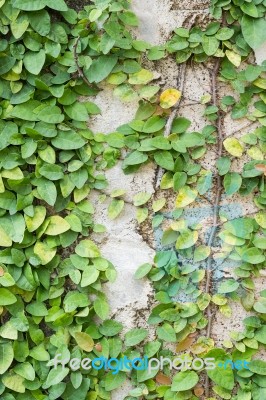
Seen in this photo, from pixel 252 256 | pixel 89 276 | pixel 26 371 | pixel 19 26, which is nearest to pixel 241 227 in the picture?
pixel 252 256

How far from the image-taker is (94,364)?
1.96 meters

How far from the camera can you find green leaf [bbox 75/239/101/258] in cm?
193

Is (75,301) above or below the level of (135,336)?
above

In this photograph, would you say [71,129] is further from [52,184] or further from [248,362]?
[248,362]

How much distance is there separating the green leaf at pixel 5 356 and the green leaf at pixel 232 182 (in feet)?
3.09

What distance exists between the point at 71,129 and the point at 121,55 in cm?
31

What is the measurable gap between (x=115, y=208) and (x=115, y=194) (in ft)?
0.16

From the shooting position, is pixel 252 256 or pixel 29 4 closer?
pixel 29 4

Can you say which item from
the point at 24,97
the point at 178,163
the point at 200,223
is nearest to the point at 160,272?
the point at 200,223

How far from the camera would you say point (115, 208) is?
1.95 metres

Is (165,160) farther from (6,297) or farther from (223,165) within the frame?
(6,297)

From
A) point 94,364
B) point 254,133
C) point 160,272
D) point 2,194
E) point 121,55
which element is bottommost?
point 94,364

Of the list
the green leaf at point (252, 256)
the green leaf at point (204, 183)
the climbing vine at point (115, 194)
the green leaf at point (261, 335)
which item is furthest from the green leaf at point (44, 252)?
the green leaf at point (261, 335)

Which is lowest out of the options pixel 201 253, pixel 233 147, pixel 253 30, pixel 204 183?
pixel 201 253
